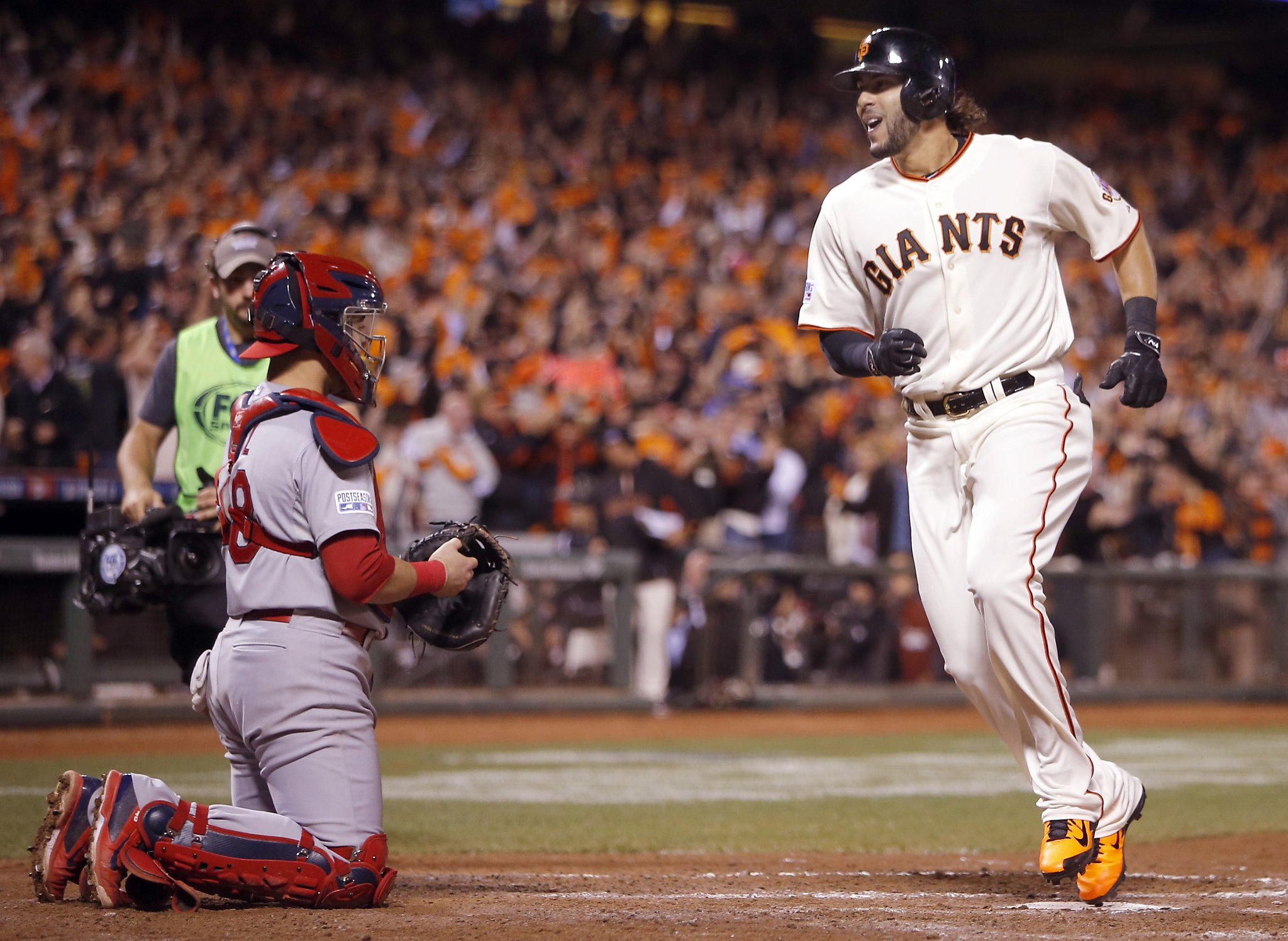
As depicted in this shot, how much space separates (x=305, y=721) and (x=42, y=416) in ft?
22.3

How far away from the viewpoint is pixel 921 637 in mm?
12492

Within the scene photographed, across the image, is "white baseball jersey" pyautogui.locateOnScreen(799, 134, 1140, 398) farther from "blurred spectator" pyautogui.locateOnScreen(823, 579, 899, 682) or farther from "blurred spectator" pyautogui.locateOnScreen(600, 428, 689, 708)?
"blurred spectator" pyautogui.locateOnScreen(823, 579, 899, 682)

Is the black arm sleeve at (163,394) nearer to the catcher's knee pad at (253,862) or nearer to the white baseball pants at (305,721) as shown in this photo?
the white baseball pants at (305,721)

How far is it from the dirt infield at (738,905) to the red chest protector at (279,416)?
908mm

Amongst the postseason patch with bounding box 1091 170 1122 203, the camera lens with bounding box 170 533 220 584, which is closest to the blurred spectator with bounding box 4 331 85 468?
the camera lens with bounding box 170 533 220 584

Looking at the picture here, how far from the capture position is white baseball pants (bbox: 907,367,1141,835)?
436 cm

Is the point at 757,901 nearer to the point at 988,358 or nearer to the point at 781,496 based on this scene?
the point at 988,358

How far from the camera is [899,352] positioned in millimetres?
4383

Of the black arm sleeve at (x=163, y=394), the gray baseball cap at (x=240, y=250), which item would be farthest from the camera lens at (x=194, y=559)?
the gray baseball cap at (x=240, y=250)

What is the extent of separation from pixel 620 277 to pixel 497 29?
5.76m

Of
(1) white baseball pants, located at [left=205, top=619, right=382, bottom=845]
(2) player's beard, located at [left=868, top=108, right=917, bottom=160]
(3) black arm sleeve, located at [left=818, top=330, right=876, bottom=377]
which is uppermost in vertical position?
(2) player's beard, located at [left=868, top=108, right=917, bottom=160]

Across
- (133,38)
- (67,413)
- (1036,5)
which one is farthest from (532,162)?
(1036,5)

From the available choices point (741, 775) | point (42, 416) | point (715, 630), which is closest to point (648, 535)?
point (715, 630)

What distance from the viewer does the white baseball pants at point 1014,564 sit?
14.3 ft
